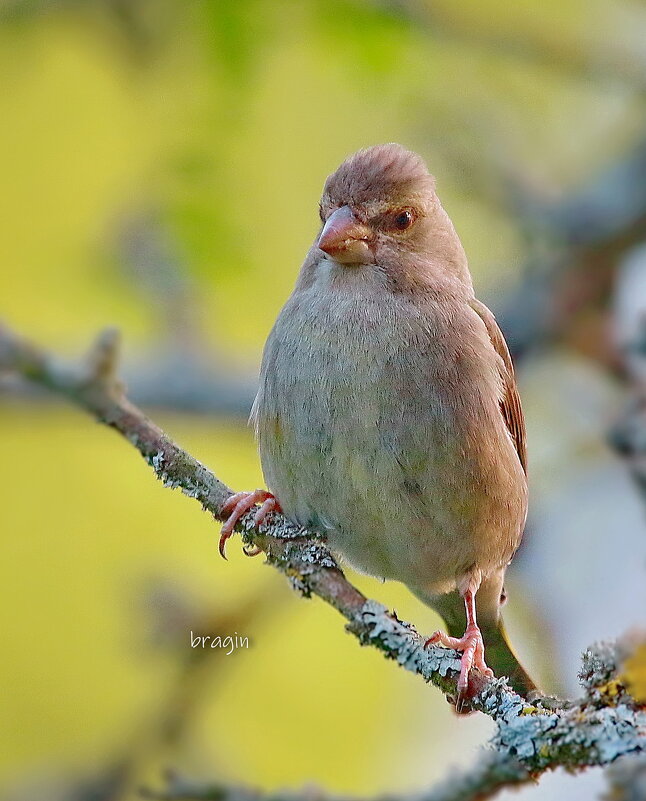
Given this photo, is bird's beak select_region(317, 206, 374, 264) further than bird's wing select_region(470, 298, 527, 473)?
No

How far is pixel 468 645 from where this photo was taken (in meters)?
4.19

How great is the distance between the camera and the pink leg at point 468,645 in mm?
3326

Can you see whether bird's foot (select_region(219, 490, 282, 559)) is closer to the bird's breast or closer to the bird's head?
the bird's breast

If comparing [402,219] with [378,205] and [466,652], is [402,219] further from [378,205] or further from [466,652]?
[466,652]

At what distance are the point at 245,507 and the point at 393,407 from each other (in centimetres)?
67

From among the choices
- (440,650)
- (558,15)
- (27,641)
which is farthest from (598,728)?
(558,15)

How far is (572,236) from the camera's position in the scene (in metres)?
6.29

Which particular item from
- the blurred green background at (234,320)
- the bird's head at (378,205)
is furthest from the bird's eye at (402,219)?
the blurred green background at (234,320)

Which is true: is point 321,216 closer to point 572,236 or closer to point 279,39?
point 279,39

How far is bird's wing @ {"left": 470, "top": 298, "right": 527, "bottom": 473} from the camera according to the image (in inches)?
197

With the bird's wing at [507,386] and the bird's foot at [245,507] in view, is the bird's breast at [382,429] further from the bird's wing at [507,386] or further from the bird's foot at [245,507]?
the bird's wing at [507,386]

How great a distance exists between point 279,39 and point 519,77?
2.80m

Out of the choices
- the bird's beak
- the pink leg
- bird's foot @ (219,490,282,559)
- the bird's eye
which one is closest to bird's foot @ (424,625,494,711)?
the pink leg

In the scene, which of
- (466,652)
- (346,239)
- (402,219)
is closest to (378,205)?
(402,219)
